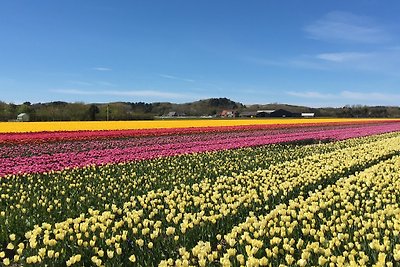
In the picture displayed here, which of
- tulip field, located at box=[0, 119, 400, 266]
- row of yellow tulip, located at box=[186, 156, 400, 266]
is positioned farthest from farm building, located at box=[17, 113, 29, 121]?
row of yellow tulip, located at box=[186, 156, 400, 266]

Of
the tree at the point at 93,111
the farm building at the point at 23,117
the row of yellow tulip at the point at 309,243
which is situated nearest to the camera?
the row of yellow tulip at the point at 309,243

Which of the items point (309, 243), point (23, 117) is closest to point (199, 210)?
point (309, 243)

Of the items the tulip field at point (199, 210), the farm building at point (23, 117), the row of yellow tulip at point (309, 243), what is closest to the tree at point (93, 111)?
the farm building at point (23, 117)

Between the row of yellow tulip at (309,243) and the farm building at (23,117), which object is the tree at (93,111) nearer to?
the farm building at (23,117)

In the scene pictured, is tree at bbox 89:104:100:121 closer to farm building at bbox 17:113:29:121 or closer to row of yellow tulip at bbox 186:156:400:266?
farm building at bbox 17:113:29:121

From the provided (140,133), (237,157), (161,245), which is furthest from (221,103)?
(161,245)

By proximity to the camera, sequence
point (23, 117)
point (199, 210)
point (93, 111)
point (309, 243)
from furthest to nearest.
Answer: point (93, 111), point (23, 117), point (199, 210), point (309, 243)

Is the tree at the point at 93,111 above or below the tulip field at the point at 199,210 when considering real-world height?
above

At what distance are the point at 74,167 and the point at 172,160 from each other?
12.2ft

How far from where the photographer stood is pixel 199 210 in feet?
24.9

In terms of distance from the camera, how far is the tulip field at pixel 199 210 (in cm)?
504

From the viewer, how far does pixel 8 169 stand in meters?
12.5

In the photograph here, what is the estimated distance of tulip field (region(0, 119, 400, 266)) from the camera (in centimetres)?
504

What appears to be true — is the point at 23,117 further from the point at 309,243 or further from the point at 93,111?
the point at 309,243
